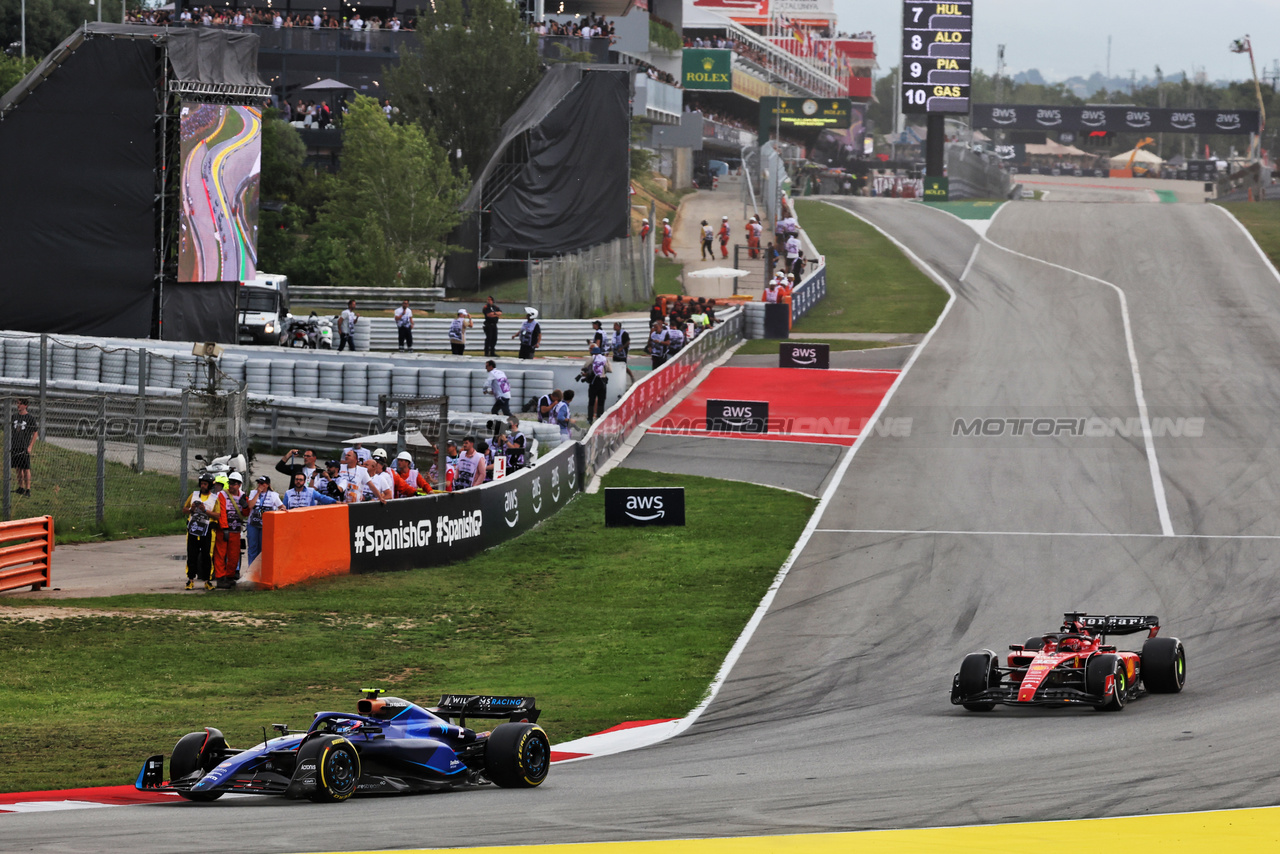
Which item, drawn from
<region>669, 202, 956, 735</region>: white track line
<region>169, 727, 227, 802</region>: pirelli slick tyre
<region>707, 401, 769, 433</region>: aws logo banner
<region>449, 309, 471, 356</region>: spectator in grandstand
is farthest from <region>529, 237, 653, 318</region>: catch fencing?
<region>169, 727, 227, 802</region>: pirelli slick tyre

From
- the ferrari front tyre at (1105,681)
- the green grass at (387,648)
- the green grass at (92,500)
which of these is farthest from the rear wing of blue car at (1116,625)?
the green grass at (92,500)

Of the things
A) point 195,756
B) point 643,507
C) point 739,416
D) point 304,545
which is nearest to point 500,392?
point 739,416

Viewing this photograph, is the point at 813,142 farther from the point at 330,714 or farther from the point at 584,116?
the point at 330,714

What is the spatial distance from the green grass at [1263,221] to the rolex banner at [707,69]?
36.2 metres

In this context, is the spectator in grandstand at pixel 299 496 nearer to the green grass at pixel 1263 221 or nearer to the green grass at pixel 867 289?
the green grass at pixel 867 289

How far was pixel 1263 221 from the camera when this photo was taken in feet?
217

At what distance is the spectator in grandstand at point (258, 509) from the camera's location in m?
19.7

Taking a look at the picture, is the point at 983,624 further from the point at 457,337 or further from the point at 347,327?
the point at 347,327

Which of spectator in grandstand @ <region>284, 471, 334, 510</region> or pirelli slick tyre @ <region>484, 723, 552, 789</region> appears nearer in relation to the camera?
pirelli slick tyre @ <region>484, 723, 552, 789</region>

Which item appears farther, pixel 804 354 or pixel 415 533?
pixel 804 354

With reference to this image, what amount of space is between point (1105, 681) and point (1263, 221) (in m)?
58.4

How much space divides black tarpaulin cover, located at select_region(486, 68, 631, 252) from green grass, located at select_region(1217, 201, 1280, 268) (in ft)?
82.7

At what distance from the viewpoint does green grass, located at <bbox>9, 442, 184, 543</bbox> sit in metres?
24.1

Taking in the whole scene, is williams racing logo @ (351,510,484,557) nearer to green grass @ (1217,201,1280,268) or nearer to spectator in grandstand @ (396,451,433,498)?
spectator in grandstand @ (396,451,433,498)
